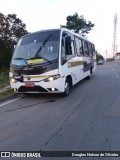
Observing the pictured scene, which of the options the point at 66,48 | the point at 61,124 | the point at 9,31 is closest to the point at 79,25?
the point at 9,31

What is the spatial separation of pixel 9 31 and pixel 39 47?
2701 cm

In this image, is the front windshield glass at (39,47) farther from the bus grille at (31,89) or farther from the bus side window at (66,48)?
the bus grille at (31,89)

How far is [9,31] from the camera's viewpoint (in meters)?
34.6

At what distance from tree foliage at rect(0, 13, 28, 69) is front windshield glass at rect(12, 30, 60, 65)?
23.1 meters

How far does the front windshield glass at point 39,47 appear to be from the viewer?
891 cm

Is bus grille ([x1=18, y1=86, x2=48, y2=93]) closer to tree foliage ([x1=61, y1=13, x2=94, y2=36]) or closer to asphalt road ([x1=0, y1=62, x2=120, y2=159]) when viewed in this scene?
asphalt road ([x1=0, y1=62, x2=120, y2=159])

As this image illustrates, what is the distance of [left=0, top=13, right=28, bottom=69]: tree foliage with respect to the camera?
33.1 meters

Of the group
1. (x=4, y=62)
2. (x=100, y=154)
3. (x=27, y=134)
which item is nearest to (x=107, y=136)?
(x=100, y=154)

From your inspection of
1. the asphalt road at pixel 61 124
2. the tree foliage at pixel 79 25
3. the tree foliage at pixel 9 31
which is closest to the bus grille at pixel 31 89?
the asphalt road at pixel 61 124

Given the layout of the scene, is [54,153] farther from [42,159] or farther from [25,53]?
[25,53]

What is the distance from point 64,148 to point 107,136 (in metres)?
1.10

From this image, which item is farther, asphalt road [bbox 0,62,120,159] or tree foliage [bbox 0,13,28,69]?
tree foliage [bbox 0,13,28,69]

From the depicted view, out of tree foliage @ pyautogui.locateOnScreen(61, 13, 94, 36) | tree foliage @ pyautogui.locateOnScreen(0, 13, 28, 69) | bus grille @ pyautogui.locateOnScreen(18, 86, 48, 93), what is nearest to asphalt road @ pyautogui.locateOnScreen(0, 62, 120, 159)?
bus grille @ pyautogui.locateOnScreen(18, 86, 48, 93)

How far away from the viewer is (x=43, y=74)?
28.6 ft
